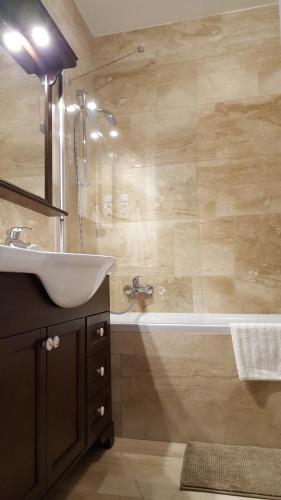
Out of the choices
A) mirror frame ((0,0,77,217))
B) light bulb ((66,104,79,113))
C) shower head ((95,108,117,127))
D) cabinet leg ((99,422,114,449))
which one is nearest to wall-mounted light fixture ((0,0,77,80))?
mirror frame ((0,0,77,217))

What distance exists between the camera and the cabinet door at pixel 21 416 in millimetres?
942

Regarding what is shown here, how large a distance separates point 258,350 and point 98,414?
81 centimetres

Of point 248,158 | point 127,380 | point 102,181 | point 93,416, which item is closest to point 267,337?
point 127,380

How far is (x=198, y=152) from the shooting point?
2.65 m

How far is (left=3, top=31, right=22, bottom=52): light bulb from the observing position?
1667 millimetres

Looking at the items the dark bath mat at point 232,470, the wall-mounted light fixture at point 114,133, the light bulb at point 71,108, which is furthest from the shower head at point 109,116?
the dark bath mat at point 232,470

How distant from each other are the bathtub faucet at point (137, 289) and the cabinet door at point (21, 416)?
5.01ft

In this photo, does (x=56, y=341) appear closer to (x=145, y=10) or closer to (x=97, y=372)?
(x=97, y=372)

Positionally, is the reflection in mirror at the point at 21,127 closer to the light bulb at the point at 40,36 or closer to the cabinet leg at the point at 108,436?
the light bulb at the point at 40,36

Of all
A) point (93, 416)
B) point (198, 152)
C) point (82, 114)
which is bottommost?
point (93, 416)

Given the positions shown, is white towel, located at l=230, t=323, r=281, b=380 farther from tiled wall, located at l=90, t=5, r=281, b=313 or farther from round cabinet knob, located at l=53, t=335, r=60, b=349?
round cabinet knob, located at l=53, t=335, r=60, b=349

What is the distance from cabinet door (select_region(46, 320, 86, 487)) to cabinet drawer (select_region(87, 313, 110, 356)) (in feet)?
0.24

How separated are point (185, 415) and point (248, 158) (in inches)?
69.7

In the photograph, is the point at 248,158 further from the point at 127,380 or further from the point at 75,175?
the point at 127,380
